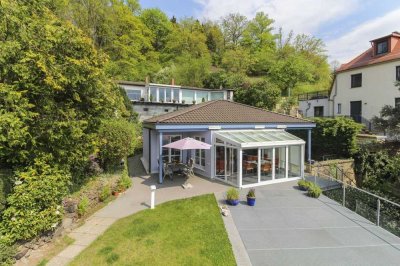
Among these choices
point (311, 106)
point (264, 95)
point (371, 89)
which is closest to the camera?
point (371, 89)

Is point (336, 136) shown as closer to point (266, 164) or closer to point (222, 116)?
point (266, 164)

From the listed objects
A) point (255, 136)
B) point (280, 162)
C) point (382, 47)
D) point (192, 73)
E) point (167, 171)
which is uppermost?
point (192, 73)

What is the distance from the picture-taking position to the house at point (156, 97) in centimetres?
2753

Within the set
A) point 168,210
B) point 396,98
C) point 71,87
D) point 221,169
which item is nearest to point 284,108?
point 396,98

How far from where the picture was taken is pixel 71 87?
27.6 feet

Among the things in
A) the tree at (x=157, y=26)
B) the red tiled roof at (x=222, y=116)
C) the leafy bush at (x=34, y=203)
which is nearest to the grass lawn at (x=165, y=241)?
the leafy bush at (x=34, y=203)

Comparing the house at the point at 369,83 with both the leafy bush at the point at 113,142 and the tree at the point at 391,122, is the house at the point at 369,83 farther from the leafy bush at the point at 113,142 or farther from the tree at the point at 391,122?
the leafy bush at the point at 113,142

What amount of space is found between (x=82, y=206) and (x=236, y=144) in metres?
7.50

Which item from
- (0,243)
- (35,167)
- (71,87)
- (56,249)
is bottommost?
(56,249)

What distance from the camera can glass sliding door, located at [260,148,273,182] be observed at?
13245mm

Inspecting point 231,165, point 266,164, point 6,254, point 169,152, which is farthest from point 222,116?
point 6,254

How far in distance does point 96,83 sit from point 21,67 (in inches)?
88.6

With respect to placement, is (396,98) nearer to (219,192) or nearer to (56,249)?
(219,192)

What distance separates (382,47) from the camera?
78.1ft
